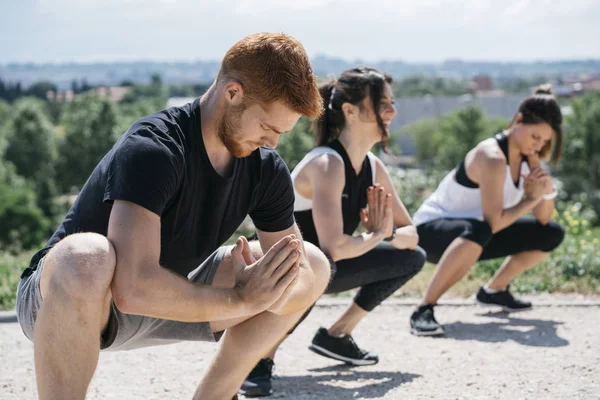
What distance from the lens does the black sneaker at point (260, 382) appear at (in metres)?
3.64

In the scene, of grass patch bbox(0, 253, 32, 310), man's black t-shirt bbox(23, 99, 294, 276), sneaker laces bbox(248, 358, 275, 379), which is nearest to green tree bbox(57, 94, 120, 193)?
grass patch bbox(0, 253, 32, 310)

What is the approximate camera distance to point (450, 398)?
359 centimetres

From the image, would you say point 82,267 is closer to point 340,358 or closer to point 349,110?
point 340,358

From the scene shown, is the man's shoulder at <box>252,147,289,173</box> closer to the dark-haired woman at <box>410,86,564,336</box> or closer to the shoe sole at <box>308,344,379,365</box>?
the shoe sole at <box>308,344,379,365</box>

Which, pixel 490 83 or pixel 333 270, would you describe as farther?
pixel 490 83

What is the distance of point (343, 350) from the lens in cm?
416

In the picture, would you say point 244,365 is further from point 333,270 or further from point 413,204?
point 413,204

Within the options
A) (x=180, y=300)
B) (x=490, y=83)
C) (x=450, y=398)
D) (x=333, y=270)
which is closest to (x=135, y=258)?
(x=180, y=300)

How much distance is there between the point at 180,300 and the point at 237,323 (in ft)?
1.80

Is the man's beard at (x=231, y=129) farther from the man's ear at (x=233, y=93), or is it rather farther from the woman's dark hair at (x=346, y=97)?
the woman's dark hair at (x=346, y=97)

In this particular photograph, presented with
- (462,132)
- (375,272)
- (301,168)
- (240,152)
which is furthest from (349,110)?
(462,132)

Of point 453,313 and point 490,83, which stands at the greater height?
point 453,313

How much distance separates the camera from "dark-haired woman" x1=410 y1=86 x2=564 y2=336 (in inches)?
194

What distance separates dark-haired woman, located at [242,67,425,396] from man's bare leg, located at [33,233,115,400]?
1.61 meters
